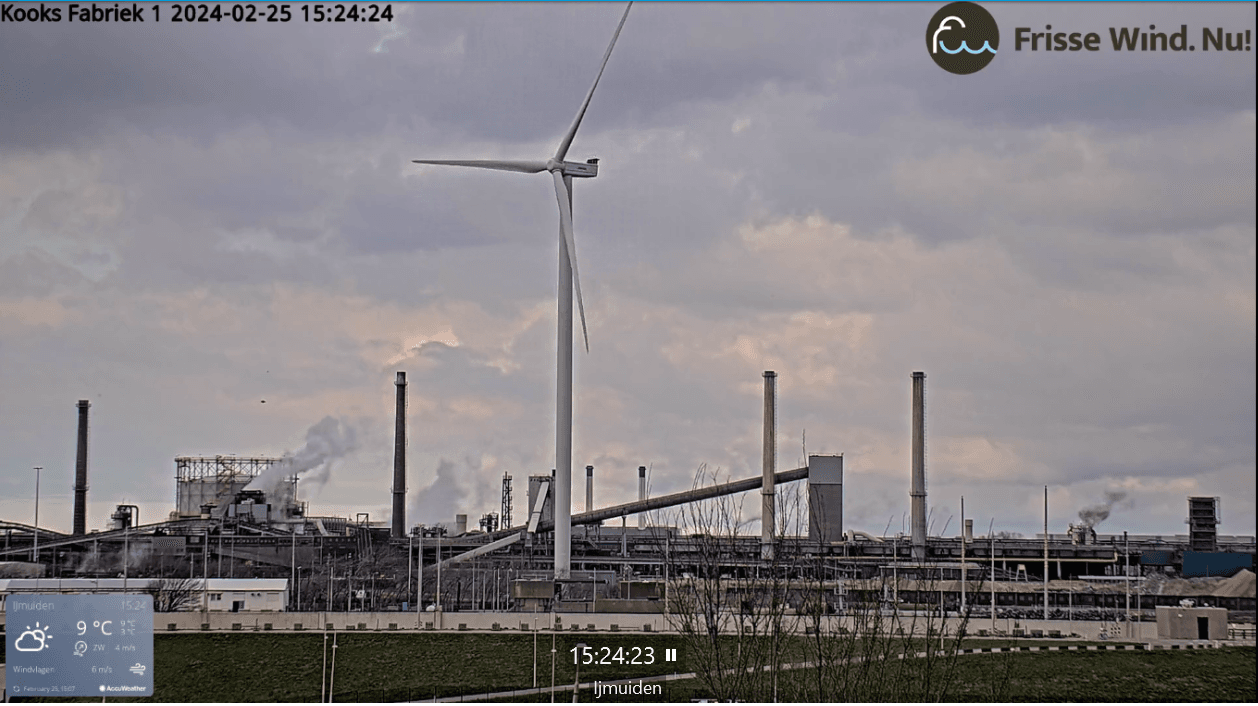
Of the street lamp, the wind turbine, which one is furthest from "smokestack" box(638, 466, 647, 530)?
the street lamp

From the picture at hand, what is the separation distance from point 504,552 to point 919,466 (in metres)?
14.5

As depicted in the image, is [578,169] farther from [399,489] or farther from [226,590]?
[399,489]

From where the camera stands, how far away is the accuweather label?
12.7m

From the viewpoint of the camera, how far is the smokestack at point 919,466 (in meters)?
44.1

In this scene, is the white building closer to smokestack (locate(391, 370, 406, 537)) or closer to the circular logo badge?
smokestack (locate(391, 370, 406, 537))

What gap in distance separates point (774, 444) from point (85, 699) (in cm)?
3435

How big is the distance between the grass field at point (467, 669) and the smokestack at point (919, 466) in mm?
19560

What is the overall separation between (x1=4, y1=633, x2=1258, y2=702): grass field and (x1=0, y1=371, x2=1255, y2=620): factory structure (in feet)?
21.3

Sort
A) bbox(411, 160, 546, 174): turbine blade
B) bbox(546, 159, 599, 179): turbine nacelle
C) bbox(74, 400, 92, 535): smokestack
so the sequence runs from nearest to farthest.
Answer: bbox(411, 160, 546, 174): turbine blade → bbox(546, 159, 599, 179): turbine nacelle → bbox(74, 400, 92, 535): smokestack

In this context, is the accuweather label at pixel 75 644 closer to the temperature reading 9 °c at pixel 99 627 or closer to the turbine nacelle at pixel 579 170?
the temperature reading 9 °c at pixel 99 627

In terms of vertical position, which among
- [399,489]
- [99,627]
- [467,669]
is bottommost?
[467,669]

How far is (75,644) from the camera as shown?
41.5 feet
